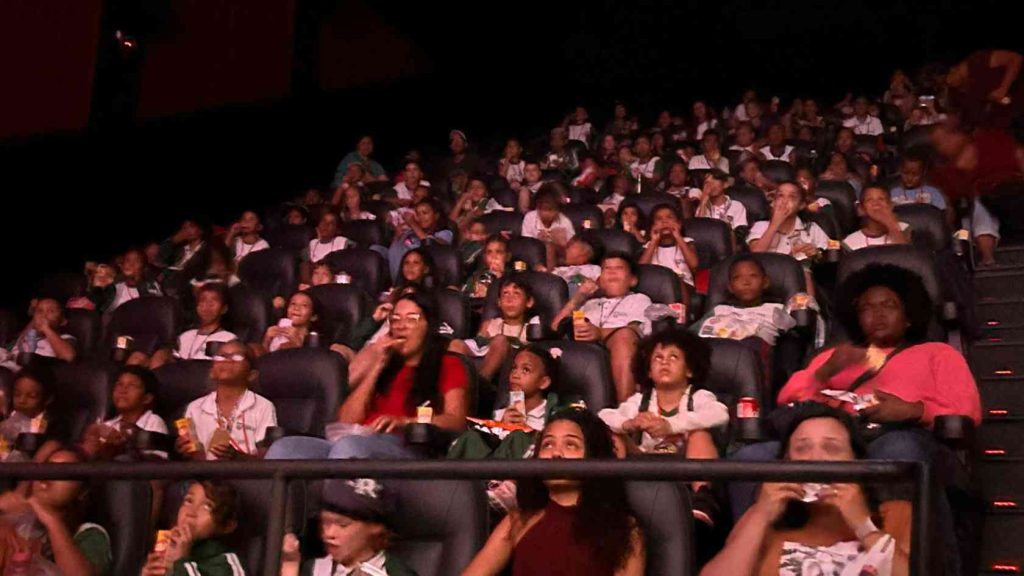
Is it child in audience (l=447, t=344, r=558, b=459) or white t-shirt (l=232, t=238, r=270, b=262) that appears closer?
child in audience (l=447, t=344, r=558, b=459)

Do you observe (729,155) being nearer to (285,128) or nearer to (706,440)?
(285,128)

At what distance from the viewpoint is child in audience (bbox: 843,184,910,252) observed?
16.7 ft

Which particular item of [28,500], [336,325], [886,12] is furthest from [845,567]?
[886,12]

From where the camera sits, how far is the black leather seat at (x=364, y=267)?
5.92 meters

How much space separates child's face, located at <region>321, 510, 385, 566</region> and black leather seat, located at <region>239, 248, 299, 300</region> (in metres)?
3.85

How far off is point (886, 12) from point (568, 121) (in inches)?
129

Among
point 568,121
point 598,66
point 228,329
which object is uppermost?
point 598,66

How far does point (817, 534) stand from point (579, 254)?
385 cm

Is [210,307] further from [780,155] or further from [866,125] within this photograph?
[866,125]

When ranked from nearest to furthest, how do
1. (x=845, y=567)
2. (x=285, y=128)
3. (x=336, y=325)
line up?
(x=845, y=567) < (x=336, y=325) < (x=285, y=128)

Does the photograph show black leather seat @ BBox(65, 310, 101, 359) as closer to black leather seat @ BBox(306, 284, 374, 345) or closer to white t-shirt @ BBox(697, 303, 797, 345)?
black leather seat @ BBox(306, 284, 374, 345)

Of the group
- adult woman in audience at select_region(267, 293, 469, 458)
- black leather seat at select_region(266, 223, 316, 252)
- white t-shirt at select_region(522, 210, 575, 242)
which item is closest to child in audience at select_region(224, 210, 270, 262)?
black leather seat at select_region(266, 223, 316, 252)

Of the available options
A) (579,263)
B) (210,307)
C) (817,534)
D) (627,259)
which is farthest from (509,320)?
(817,534)

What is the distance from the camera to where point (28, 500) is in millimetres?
2299
